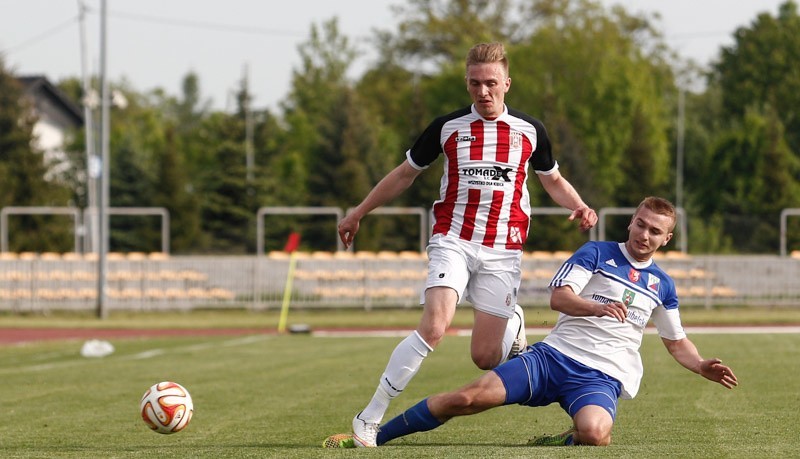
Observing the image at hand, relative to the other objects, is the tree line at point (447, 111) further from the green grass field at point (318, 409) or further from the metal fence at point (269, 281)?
the green grass field at point (318, 409)

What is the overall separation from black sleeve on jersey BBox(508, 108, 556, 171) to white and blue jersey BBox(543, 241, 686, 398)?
0.85 metres

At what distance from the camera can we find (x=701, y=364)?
7.15 meters

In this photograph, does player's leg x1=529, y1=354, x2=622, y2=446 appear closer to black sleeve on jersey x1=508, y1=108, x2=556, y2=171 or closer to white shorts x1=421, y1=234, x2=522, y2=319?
white shorts x1=421, y1=234, x2=522, y2=319

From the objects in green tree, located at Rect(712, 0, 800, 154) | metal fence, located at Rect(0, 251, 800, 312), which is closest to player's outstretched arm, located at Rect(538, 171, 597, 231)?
metal fence, located at Rect(0, 251, 800, 312)

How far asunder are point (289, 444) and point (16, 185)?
41.5m

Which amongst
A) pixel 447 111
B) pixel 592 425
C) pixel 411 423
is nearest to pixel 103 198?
pixel 411 423

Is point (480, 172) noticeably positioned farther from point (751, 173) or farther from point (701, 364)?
point (751, 173)

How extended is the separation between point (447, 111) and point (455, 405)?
5929 centimetres

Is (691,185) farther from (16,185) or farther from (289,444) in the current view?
(289,444)

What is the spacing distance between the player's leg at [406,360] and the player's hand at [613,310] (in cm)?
92

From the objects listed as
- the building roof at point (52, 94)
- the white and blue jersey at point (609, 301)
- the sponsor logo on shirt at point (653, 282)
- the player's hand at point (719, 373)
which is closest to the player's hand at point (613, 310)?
the white and blue jersey at point (609, 301)

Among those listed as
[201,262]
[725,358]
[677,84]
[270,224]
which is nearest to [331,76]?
[677,84]

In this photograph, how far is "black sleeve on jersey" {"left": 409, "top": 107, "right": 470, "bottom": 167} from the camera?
7.67 metres

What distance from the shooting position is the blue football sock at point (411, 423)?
703 centimetres
